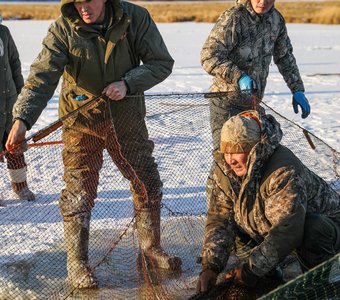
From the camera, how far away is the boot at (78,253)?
399 centimetres

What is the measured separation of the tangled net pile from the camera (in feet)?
13.3

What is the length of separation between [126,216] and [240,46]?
1.57m

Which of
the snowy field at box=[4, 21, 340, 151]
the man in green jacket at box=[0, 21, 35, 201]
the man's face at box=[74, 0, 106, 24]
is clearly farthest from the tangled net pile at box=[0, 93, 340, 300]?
the snowy field at box=[4, 21, 340, 151]

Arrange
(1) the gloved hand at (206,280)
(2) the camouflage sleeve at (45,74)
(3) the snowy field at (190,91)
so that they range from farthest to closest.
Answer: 1. (3) the snowy field at (190,91)
2. (2) the camouflage sleeve at (45,74)
3. (1) the gloved hand at (206,280)

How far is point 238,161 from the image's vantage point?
11.0ft

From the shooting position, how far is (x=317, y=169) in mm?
5535

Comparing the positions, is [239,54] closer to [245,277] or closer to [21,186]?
[245,277]

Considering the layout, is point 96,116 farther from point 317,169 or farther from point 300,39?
point 300,39

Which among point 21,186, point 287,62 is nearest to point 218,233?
point 287,62

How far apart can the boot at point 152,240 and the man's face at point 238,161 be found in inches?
39.0

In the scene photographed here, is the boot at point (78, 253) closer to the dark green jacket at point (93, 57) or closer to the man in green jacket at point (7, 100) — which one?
the dark green jacket at point (93, 57)

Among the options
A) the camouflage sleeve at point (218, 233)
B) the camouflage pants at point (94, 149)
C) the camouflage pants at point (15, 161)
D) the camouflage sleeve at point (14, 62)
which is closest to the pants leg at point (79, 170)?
the camouflage pants at point (94, 149)

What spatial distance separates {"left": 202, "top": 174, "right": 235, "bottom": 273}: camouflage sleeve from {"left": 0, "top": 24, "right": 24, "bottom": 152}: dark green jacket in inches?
96.2

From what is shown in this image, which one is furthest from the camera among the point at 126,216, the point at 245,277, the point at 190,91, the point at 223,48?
the point at 190,91
